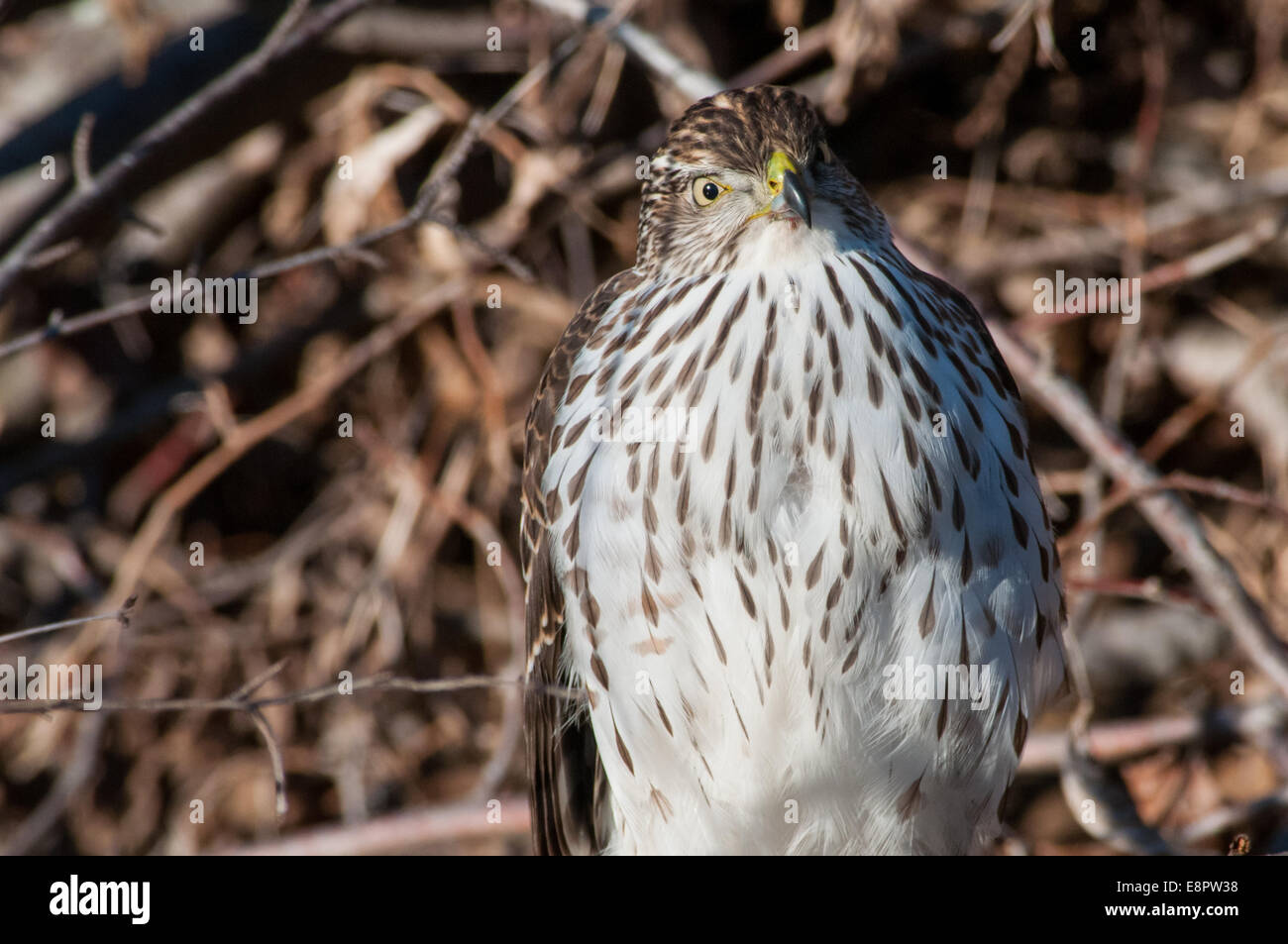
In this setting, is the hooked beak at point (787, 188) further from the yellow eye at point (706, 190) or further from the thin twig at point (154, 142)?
the thin twig at point (154, 142)

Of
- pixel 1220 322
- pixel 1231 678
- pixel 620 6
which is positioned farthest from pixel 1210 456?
pixel 620 6

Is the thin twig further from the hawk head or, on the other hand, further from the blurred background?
the blurred background

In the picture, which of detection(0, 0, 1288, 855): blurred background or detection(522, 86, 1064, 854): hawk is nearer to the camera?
detection(522, 86, 1064, 854): hawk

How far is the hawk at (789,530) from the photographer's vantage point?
2.72 m

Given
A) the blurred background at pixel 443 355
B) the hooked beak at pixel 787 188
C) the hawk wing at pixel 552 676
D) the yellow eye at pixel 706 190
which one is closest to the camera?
the hooked beak at pixel 787 188

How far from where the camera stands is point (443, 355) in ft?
16.4

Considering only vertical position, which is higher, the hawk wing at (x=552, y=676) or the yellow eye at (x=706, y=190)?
the yellow eye at (x=706, y=190)

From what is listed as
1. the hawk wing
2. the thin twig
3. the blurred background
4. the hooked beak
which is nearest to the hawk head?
the hooked beak

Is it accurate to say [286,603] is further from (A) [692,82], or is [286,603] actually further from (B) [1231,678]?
(B) [1231,678]

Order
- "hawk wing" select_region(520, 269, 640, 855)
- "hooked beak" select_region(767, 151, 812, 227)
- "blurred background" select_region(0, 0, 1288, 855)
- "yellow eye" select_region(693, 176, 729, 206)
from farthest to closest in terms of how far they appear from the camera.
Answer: "blurred background" select_region(0, 0, 1288, 855) < "hawk wing" select_region(520, 269, 640, 855) < "yellow eye" select_region(693, 176, 729, 206) < "hooked beak" select_region(767, 151, 812, 227)

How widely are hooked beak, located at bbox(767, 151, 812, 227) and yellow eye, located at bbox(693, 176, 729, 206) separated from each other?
0.16 meters

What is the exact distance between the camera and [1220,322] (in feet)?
16.5

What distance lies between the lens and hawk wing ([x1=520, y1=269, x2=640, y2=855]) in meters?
3.08

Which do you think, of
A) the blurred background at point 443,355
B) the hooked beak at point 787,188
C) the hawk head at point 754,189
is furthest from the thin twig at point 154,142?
the blurred background at point 443,355
